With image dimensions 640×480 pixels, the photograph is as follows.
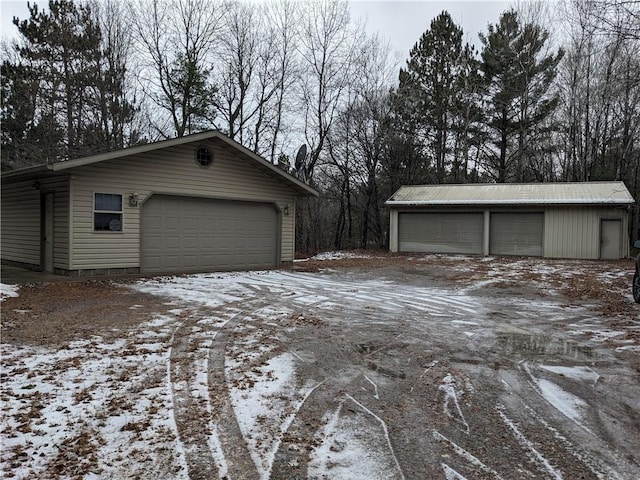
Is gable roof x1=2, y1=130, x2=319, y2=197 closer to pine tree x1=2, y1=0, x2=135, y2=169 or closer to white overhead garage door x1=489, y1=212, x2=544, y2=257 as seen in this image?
pine tree x1=2, y1=0, x2=135, y2=169

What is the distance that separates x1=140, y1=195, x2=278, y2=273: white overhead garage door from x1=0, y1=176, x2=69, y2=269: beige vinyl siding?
1.75 m

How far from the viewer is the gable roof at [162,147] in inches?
381

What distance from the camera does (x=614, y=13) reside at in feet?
28.3

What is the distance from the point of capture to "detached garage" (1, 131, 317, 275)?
1049 cm

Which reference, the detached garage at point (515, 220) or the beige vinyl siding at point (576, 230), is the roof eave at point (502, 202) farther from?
the beige vinyl siding at point (576, 230)

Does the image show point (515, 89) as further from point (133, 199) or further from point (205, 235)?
point (133, 199)

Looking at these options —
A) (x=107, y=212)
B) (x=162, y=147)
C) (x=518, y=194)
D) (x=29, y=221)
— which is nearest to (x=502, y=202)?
(x=518, y=194)

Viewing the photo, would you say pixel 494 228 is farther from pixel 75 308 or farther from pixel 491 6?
pixel 75 308

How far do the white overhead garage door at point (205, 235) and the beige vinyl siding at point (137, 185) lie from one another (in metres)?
0.28

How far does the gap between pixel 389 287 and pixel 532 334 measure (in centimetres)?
473

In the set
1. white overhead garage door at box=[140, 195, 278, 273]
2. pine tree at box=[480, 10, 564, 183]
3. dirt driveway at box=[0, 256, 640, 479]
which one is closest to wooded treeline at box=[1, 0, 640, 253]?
pine tree at box=[480, 10, 564, 183]

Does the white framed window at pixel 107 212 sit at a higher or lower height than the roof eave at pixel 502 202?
lower

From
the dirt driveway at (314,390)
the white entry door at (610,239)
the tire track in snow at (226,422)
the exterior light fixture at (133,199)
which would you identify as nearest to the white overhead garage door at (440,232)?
the white entry door at (610,239)

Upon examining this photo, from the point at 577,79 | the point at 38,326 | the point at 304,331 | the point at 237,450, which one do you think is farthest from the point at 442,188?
the point at 237,450
